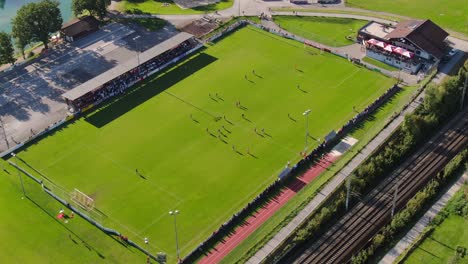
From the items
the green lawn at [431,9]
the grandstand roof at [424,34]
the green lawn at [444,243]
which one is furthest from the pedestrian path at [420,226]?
the green lawn at [431,9]

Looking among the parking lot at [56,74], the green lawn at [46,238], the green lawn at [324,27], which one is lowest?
the green lawn at [46,238]

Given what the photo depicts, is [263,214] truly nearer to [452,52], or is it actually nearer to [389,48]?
[389,48]

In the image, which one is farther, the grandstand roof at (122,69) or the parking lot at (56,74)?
the grandstand roof at (122,69)

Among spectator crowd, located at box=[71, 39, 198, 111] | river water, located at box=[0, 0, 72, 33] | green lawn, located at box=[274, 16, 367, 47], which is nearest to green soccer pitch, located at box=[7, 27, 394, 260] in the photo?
spectator crowd, located at box=[71, 39, 198, 111]

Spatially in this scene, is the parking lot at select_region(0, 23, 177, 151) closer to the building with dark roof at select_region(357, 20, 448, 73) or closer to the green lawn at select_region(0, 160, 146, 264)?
the green lawn at select_region(0, 160, 146, 264)

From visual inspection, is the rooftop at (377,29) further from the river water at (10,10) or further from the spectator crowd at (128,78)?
the river water at (10,10)

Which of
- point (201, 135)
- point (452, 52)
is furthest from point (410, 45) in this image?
point (201, 135)

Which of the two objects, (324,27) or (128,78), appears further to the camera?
(324,27)
